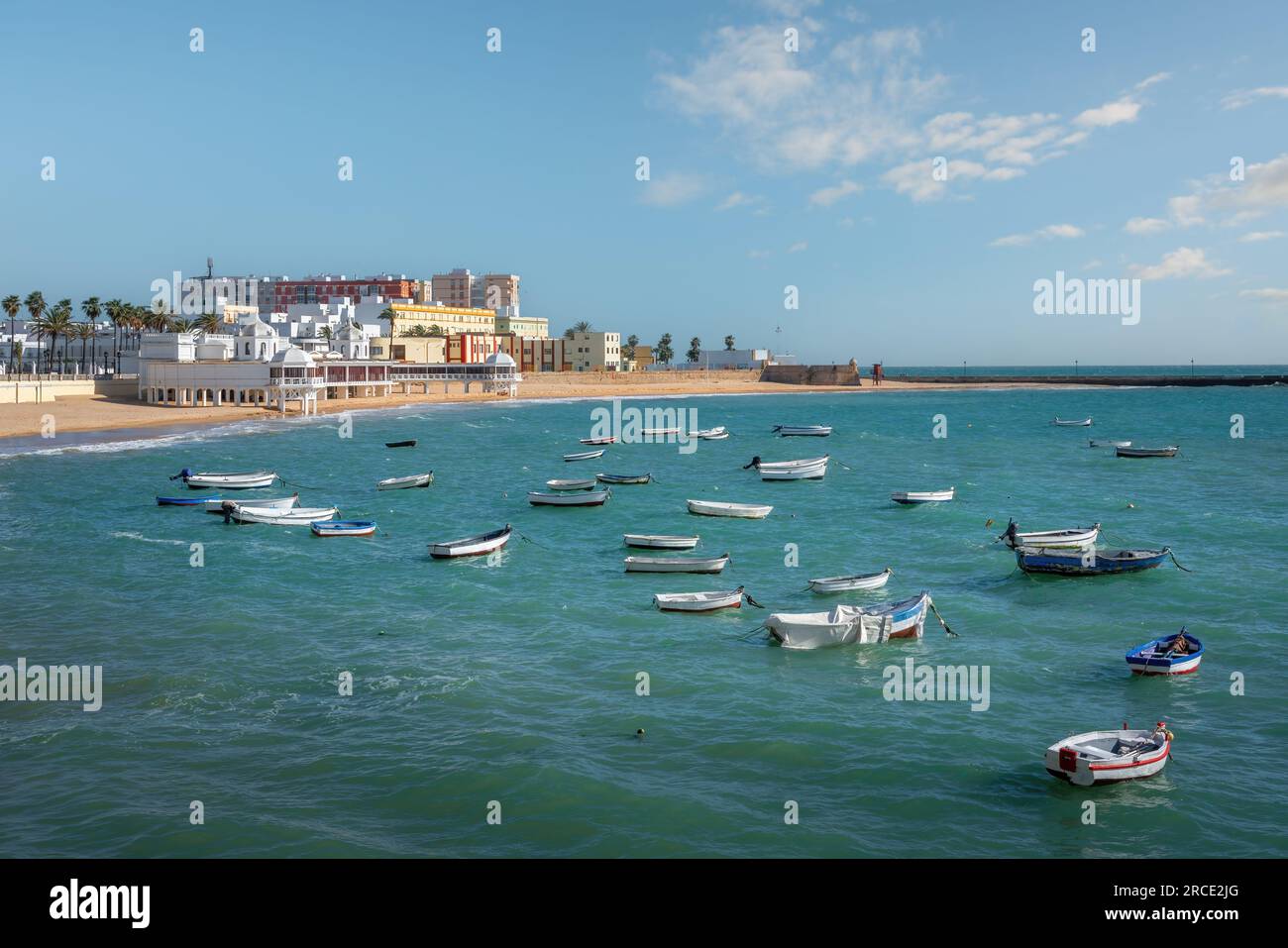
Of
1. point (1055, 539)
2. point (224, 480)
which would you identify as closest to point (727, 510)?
point (1055, 539)

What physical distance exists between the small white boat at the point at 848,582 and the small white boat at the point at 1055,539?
35.6 ft

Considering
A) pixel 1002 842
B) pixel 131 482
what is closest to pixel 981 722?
pixel 1002 842

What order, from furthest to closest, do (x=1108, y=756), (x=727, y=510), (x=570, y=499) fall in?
(x=570, y=499) → (x=727, y=510) → (x=1108, y=756)

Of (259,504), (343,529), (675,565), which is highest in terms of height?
(259,504)

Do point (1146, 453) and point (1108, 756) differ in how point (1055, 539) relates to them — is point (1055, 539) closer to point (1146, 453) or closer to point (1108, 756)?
point (1108, 756)

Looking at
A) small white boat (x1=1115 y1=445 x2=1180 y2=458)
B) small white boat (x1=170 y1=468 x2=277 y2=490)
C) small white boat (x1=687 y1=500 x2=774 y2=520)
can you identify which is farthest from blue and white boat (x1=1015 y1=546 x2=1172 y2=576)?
small white boat (x1=1115 y1=445 x2=1180 y2=458)

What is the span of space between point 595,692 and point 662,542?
68.0 feet

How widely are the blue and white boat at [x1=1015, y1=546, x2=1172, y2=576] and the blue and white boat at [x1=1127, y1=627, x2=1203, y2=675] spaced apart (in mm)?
12181

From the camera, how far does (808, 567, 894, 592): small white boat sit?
41.2 metres

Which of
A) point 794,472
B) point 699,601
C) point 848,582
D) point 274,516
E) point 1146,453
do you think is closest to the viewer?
point 699,601

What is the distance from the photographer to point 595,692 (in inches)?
1188

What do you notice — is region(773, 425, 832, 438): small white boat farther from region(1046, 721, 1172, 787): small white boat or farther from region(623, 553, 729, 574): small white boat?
region(1046, 721, 1172, 787): small white boat
